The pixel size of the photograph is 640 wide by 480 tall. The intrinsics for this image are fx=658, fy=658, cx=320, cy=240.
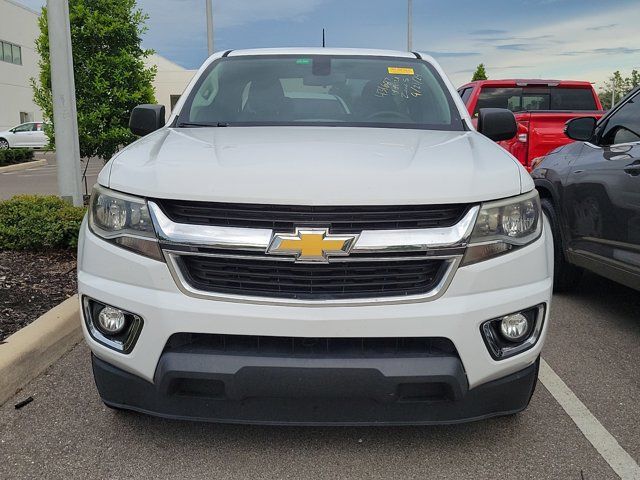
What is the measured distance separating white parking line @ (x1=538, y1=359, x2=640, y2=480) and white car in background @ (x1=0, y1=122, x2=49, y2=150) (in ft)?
111

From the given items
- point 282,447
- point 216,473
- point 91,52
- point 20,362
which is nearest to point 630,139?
point 282,447

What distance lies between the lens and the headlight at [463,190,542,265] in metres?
2.55

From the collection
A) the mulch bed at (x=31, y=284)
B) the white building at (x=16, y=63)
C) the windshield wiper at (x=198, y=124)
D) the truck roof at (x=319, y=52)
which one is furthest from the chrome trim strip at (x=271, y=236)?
the white building at (x=16, y=63)

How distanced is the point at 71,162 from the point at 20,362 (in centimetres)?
414

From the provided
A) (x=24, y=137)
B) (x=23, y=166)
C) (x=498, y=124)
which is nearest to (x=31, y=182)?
(x=23, y=166)

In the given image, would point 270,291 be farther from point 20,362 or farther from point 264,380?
point 20,362

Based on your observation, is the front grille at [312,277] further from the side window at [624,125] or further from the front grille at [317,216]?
the side window at [624,125]

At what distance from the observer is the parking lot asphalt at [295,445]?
2.73m

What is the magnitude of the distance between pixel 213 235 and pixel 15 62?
161 ft

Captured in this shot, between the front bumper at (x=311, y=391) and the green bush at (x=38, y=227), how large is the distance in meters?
3.58

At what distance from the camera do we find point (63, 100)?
710cm

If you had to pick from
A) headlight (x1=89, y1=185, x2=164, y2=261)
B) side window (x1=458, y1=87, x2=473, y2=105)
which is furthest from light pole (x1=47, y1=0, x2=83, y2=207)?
side window (x1=458, y1=87, x2=473, y2=105)

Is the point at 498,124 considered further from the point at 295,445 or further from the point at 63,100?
the point at 63,100

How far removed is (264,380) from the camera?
2.43 m
